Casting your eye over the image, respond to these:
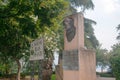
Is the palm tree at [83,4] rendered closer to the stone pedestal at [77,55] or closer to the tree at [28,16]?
the stone pedestal at [77,55]

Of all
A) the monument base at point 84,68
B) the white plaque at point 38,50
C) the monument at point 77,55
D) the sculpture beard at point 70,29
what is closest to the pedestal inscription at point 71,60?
the monument at point 77,55

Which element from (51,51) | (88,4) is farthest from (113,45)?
(51,51)

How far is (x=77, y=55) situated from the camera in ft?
39.1

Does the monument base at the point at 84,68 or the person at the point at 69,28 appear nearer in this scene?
the monument base at the point at 84,68

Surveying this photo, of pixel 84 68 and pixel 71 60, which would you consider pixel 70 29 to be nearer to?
pixel 71 60

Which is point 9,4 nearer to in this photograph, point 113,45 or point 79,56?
point 79,56

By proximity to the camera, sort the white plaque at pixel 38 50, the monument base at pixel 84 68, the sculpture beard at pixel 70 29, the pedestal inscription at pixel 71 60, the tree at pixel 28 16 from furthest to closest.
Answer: the sculpture beard at pixel 70 29 → the pedestal inscription at pixel 71 60 → the monument base at pixel 84 68 → the tree at pixel 28 16 → the white plaque at pixel 38 50

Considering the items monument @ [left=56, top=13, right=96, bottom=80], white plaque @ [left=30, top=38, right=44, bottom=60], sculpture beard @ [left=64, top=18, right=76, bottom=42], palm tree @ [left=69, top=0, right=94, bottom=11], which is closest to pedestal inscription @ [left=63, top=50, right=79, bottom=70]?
monument @ [left=56, top=13, right=96, bottom=80]

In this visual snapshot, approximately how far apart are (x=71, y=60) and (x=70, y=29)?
1.70 m

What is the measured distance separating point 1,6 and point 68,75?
5319mm

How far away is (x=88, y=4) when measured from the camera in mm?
28531

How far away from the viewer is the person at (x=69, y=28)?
12.5 metres

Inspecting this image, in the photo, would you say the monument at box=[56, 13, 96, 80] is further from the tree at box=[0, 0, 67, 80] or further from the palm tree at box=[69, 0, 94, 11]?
the palm tree at box=[69, 0, 94, 11]

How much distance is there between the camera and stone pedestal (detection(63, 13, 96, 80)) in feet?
39.1
